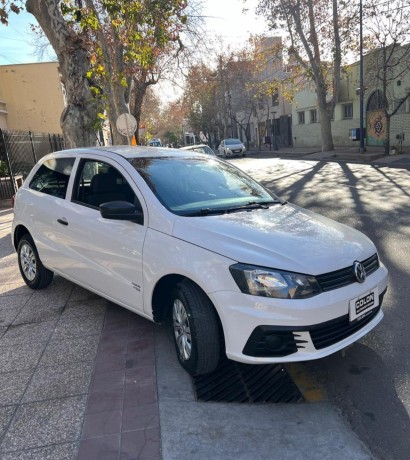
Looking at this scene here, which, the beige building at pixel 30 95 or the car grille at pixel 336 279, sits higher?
the beige building at pixel 30 95

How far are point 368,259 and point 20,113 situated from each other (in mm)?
26072

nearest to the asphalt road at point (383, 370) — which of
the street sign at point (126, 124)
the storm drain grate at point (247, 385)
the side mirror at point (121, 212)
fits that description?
the storm drain grate at point (247, 385)

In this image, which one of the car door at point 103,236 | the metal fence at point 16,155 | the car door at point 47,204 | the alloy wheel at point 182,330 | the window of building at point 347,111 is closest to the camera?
the alloy wheel at point 182,330

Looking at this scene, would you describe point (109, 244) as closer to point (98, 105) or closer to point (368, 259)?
point (368, 259)

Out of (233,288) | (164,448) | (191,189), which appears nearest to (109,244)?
(191,189)

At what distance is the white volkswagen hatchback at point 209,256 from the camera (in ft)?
9.05

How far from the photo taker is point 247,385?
10.4 ft

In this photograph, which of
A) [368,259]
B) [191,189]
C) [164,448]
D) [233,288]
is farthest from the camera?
[191,189]

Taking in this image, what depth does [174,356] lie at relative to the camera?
3566 mm

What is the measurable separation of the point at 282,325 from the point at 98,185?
2435 millimetres

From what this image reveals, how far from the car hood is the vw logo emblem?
0.15 feet

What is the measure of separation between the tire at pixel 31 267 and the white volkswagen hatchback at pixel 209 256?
490 mm

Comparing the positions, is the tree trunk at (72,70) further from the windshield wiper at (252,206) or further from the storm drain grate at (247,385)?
the storm drain grate at (247,385)

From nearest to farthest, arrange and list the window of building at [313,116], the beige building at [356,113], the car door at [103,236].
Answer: the car door at [103,236]
the beige building at [356,113]
the window of building at [313,116]
